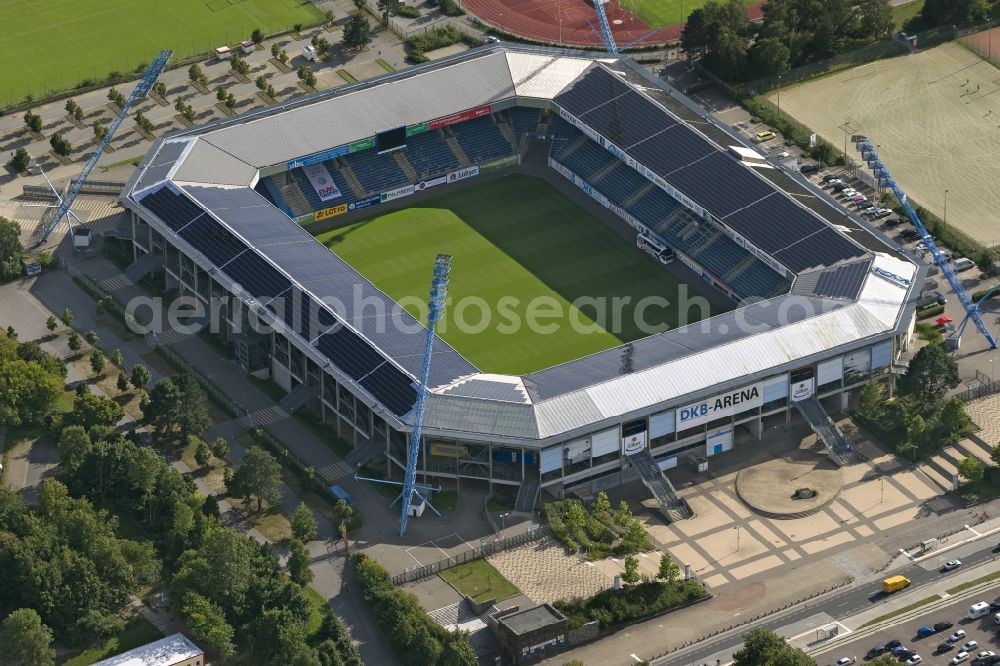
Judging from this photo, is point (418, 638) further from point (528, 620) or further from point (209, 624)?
point (209, 624)

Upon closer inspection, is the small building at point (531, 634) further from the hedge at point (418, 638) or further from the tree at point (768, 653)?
the tree at point (768, 653)

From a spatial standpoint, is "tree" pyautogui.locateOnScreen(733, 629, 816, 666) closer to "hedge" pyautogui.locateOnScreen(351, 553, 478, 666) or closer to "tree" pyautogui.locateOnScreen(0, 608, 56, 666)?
"hedge" pyautogui.locateOnScreen(351, 553, 478, 666)

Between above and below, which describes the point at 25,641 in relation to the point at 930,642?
above

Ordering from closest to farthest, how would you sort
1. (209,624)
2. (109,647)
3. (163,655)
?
(163,655) < (209,624) < (109,647)

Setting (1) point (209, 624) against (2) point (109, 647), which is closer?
(1) point (209, 624)

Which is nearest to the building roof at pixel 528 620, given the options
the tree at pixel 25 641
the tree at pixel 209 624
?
the tree at pixel 209 624

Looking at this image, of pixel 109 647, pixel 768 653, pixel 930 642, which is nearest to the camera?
pixel 768 653

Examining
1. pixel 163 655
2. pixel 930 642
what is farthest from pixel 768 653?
pixel 163 655
